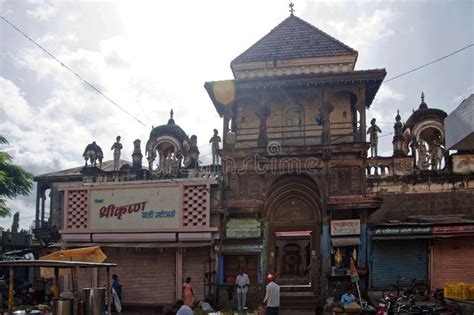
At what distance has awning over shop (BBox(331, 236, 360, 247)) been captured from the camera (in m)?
18.6

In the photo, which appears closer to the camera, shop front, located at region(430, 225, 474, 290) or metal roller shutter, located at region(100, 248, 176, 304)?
shop front, located at region(430, 225, 474, 290)

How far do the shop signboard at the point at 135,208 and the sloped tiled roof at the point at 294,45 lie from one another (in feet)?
22.7

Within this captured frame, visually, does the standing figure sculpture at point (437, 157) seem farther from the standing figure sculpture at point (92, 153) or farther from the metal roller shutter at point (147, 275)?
the standing figure sculpture at point (92, 153)

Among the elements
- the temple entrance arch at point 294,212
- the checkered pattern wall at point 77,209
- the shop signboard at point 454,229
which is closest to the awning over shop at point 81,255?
the checkered pattern wall at point 77,209

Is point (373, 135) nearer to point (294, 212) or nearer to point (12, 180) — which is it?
point (294, 212)

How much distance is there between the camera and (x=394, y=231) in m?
18.7

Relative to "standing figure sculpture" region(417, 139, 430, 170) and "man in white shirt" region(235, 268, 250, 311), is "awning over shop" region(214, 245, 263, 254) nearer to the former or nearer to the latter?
"man in white shirt" region(235, 268, 250, 311)

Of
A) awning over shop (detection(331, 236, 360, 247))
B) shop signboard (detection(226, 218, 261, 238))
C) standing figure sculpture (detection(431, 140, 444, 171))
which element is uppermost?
standing figure sculpture (detection(431, 140, 444, 171))

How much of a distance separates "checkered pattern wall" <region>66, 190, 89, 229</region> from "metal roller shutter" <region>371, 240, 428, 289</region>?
1172cm

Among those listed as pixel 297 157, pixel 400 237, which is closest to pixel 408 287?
pixel 400 237

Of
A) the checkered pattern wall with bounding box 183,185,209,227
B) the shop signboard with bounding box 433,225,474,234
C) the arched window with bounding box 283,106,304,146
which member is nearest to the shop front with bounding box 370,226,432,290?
the shop signboard with bounding box 433,225,474,234

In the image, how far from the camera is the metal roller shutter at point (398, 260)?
743 inches

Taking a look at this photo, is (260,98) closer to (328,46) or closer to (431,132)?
(328,46)

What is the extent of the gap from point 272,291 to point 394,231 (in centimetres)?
707
